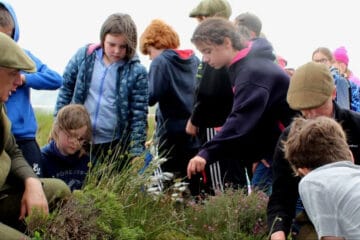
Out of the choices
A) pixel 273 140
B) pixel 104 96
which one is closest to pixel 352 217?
pixel 273 140

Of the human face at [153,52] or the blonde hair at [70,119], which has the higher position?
the human face at [153,52]

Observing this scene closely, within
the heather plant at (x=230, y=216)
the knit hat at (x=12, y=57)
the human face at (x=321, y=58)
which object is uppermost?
the knit hat at (x=12, y=57)

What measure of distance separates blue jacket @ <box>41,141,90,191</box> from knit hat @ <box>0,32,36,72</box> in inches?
51.4

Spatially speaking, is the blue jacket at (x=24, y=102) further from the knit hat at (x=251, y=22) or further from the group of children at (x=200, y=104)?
the knit hat at (x=251, y=22)

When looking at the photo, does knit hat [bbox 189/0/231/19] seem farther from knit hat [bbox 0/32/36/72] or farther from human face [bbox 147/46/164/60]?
knit hat [bbox 0/32/36/72]

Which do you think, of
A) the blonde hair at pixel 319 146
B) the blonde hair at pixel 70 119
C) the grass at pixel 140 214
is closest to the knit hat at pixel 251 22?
the grass at pixel 140 214

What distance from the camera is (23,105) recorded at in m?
5.15

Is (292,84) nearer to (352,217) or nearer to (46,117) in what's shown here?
(352,217)

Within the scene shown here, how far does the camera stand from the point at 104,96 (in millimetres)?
5711

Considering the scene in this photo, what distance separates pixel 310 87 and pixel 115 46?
5.80 ft

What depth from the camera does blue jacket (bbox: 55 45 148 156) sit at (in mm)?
5672

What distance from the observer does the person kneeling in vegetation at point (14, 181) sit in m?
4.09

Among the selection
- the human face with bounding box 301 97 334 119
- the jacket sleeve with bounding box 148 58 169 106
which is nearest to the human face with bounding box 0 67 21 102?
the human face with bounding box 301 97 334 119

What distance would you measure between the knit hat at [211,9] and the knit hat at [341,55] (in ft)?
12.1
